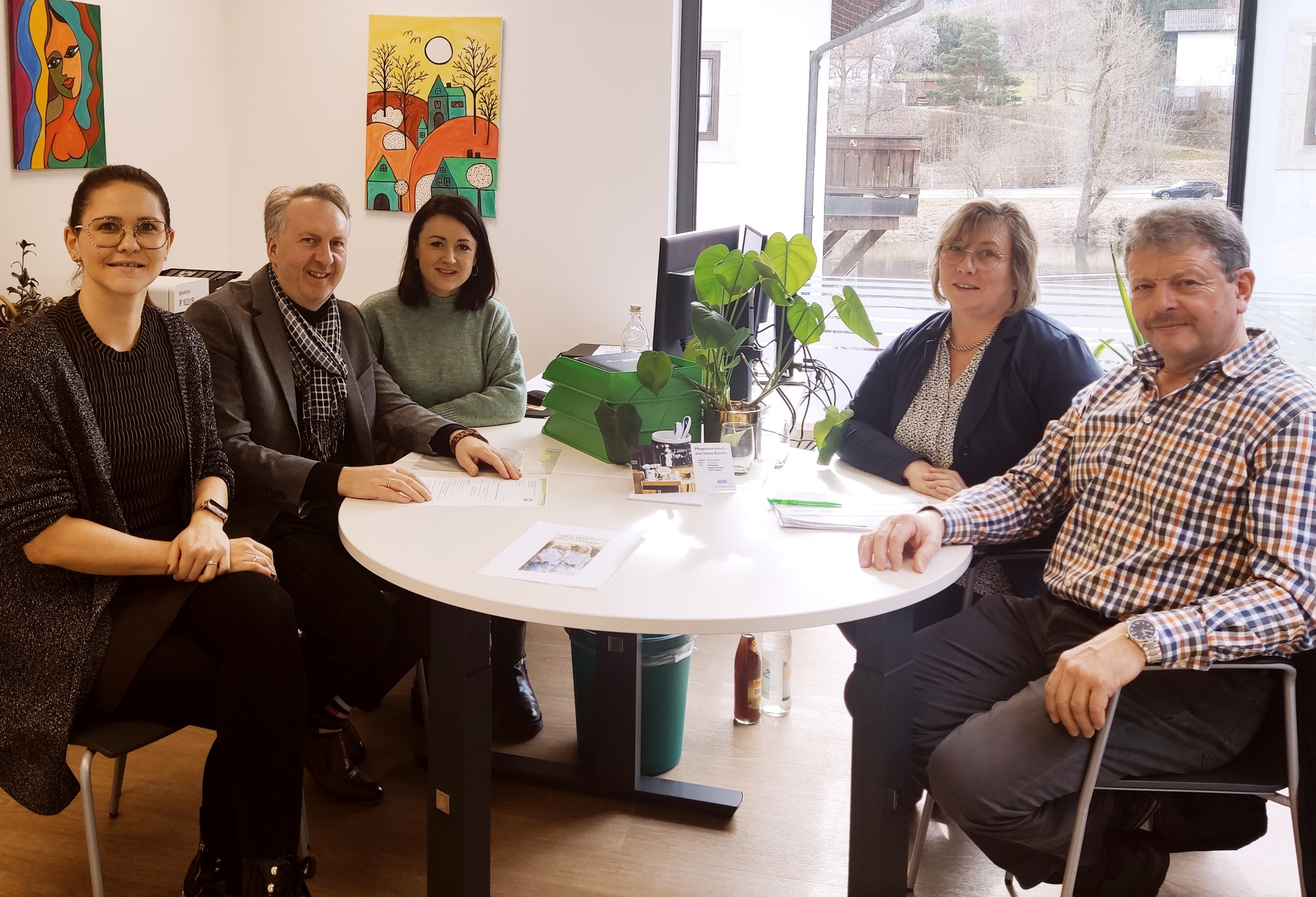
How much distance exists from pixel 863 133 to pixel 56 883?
3.38 metres

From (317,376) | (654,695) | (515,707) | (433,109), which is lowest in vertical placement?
(515,707)

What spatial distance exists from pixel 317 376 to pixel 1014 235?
1.59m

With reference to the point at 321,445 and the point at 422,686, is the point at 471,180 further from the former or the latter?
the point at 422,686

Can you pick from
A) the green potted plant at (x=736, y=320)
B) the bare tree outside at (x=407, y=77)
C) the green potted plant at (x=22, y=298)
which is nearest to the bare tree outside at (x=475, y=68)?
the bare tree outside at (x=407, y=77)

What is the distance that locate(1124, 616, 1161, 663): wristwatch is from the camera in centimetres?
160

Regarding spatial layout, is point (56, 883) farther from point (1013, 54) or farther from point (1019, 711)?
point (1013, 54)

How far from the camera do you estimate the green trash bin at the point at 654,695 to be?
8.20 ft

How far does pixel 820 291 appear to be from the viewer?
13.6ft

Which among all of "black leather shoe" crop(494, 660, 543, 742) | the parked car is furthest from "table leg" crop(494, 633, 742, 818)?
the parked car

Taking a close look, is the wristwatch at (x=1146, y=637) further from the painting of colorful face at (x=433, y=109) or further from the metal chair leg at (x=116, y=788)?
the painting of colorful face at (x=433, y=109)

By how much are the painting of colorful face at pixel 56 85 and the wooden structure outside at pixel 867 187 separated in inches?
99.7

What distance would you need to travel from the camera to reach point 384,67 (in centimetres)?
404

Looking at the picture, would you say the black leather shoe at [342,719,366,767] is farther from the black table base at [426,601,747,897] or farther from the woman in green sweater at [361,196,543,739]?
the black table base at [426,601,747,897]

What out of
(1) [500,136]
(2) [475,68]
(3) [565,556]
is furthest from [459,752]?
(2) [475,68]
